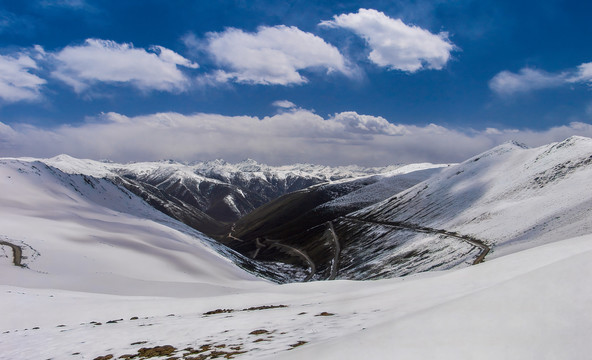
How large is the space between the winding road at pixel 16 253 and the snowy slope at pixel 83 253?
64 centimetres

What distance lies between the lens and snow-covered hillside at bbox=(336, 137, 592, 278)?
64.3 metres

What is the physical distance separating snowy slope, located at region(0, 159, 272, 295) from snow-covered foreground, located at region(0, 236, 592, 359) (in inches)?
430

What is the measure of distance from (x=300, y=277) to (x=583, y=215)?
83.6 meters

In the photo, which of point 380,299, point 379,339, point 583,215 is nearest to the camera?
point 379,339

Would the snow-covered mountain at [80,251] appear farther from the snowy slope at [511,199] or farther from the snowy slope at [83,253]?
the snowy slope at [511,199]

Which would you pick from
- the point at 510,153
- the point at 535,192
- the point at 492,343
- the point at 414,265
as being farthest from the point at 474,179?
the point at 492,343

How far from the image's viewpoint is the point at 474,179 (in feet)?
471

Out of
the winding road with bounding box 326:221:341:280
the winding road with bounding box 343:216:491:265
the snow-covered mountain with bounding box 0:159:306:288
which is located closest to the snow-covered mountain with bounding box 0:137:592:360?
the snow-covered mountain with bounding box 0:159:306:288

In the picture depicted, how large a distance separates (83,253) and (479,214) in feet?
325

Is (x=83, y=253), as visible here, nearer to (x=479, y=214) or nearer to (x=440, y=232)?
(x=440, y=232)

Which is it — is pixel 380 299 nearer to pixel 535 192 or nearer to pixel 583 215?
pixel 583 215

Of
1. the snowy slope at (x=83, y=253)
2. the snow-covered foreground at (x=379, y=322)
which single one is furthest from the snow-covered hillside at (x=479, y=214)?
the snowy slope at (x=83, y=253)

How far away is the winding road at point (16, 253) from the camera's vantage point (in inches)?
1719

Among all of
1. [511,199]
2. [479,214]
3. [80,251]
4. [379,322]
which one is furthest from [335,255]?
[379,322]
